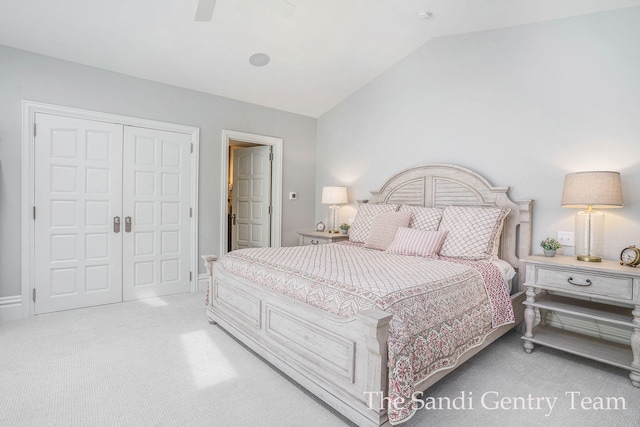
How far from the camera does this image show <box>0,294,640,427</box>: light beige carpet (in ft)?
6.00

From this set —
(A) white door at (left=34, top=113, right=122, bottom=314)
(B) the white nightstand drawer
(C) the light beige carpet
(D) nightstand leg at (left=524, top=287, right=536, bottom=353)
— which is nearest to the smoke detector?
(B) the white nightstand drawer

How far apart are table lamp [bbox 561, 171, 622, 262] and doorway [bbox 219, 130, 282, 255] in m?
3.47

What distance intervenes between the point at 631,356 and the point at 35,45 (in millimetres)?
5470

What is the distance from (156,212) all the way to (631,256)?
4.40m

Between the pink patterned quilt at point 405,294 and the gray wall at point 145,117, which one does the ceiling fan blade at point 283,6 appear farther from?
the gray wall at point 145,117

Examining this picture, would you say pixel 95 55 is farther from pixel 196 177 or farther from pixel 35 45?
pixel 196 177

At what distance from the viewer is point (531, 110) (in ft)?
10.3

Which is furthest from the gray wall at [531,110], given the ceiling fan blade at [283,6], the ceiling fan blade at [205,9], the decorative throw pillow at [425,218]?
the ceiling fan blade at [205,9]

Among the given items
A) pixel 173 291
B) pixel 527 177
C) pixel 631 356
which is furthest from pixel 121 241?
pixel 631 356

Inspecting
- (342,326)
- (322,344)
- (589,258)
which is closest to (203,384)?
(322,344)

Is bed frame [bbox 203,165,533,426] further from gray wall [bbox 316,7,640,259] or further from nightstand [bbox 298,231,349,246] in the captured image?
nightstand [bbox 298,231,349,246]

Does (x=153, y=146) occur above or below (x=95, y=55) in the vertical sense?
below

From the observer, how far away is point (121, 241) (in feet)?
12.5

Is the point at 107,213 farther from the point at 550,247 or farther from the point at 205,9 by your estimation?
the point at 550,247
